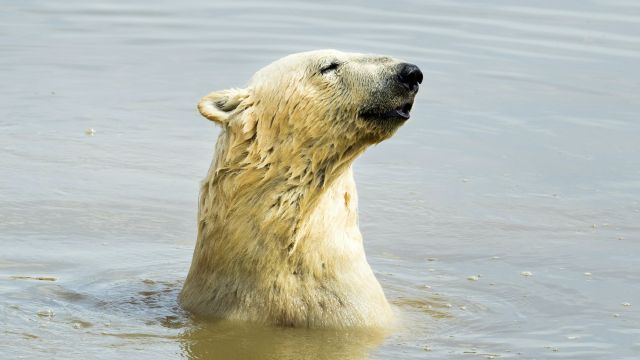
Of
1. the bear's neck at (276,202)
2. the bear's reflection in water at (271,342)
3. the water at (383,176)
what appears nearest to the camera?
the bear's reflection in water at (271,342)

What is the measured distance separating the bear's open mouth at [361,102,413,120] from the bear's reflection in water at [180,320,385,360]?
41.0 inches

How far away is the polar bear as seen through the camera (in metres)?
7.27

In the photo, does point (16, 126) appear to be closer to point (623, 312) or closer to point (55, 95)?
point (55, 95)

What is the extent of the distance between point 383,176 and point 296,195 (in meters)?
3.40

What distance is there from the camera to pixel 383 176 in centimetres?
1061

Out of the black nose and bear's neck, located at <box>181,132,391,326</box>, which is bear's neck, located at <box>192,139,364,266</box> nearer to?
bear's neck, located at <box>181,132,391,326</box>

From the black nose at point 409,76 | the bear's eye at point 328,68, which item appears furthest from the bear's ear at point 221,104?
the black nose at point 409,76

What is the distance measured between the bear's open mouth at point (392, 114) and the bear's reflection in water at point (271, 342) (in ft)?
3.42

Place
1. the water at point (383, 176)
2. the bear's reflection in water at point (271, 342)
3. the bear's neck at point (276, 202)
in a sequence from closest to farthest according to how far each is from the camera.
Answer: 1. the bear's reflection in water at point (271, 342)
2. the bear's neck at point (276, 202)
3. the water at point (383, 176)

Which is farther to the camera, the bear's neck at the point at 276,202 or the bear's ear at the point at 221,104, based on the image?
the bear's ear at the point at 221,104

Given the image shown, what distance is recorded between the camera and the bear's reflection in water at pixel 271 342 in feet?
23.3

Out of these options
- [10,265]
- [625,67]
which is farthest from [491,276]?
[625,67]

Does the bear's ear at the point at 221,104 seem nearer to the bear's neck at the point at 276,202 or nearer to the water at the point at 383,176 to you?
the bear's neck at the point at 276,202

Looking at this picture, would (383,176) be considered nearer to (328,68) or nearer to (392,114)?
(328,68)
